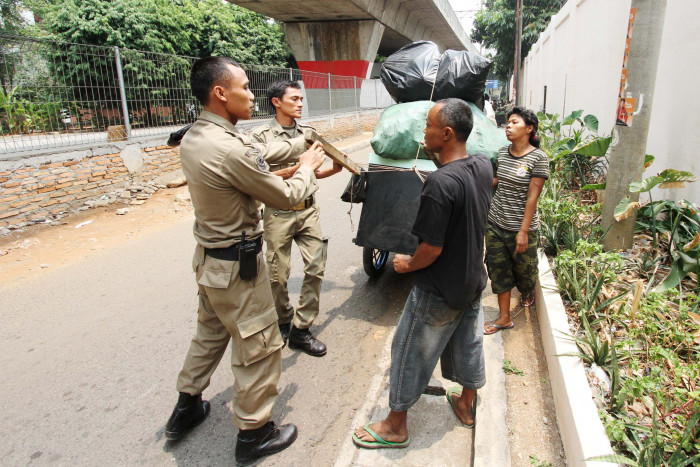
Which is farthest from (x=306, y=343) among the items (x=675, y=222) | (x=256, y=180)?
(x=675, y=222)

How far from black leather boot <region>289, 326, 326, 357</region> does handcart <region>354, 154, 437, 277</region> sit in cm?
89

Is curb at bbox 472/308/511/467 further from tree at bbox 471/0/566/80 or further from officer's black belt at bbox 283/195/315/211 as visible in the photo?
tree at bbox 471/0/566/80

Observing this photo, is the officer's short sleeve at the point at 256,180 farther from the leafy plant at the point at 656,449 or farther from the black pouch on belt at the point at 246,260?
the leafy plant at the point at 656,449

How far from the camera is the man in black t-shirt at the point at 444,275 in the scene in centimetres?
194

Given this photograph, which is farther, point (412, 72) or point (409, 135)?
point (412, 72)

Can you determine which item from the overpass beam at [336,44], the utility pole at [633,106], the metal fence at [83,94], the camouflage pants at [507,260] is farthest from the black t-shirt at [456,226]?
the overpass beam at [336,44]

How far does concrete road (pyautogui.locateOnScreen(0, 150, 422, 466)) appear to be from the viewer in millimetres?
2406

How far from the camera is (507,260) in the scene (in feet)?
11.1

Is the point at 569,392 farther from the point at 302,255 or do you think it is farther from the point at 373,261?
the point at 373,261

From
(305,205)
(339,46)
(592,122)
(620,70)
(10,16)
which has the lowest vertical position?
(305,205)

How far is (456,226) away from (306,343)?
5.56 feet

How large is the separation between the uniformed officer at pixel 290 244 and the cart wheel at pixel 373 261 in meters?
0.91

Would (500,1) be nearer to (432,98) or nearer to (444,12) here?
(444,12)

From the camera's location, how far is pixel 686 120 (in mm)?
4203
